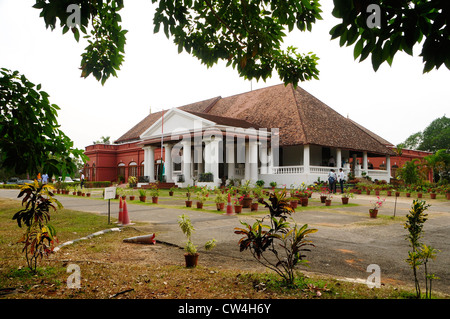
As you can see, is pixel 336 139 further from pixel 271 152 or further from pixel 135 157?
pixel 135 157

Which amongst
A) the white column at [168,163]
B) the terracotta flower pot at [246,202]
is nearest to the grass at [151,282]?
the terracotta flower pot at [246,202]

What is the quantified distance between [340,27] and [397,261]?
343 cm

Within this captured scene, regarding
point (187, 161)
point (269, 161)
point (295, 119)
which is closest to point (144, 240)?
point (187, 161)

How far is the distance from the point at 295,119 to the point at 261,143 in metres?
3.34

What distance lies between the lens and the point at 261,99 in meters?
30.9

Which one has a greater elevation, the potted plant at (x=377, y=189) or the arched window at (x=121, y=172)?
the arched window at (x=121, y=172)

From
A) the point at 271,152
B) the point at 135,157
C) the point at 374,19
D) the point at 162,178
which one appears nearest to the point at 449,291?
the point at 374,19

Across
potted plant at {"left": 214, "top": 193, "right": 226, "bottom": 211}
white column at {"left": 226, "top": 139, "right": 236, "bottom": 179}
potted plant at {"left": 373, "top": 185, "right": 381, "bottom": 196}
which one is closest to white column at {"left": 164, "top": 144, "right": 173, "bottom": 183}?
white column at {"left": 226, "top": 139, "right": 236, "bottom": 179}

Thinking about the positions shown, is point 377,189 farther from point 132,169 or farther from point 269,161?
point 132,169

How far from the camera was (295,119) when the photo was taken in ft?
84.7

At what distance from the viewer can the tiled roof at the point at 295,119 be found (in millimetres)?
24812

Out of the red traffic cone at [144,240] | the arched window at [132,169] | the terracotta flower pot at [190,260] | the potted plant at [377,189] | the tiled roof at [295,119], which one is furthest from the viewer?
the arched window at [132,169]

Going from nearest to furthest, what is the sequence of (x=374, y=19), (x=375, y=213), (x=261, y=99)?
(x=374, y=19)
(x=375, y=213)
(x=261, y=99)

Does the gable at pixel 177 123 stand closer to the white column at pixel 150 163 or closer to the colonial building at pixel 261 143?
the colonial building at pixel 261 143
